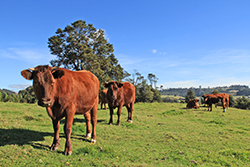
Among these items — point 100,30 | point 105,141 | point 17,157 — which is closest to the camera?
point 17,157

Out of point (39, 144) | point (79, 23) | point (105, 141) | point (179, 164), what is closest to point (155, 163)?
point (179, 164)

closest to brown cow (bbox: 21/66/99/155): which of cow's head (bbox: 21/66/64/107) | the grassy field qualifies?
cow's head (bbox: 21/66/64/107)

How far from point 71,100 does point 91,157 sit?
189 centimetres

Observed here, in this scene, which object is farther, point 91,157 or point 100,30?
point 100,30

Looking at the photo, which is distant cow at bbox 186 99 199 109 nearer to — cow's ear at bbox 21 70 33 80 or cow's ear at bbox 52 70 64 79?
cow's ear at bbox 52 70 64 79

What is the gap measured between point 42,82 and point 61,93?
0.72m

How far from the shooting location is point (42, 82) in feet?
15.7

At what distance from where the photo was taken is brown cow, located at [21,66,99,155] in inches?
189

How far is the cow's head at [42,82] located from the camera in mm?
4758

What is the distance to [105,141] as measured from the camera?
7.43 metres

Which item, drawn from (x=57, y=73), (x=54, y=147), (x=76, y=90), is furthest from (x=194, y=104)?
(x=57, y=73)

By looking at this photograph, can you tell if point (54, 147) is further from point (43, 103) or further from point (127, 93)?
point (127, 93)

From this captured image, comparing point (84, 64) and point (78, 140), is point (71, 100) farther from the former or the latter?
point (84, 64)

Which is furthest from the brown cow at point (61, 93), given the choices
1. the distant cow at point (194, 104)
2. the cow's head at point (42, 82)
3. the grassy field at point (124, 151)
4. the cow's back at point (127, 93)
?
the distant cow at point (194, 104)
